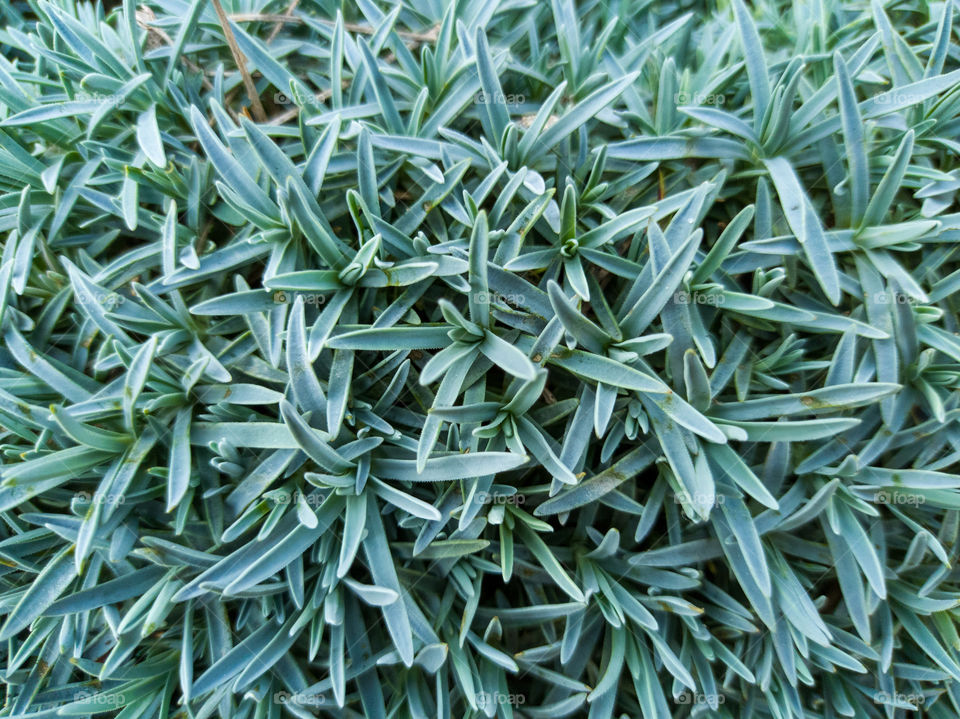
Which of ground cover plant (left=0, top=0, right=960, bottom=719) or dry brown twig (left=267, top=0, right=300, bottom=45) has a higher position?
dry brown twig (left=267, top=0, right=300, bottom=45)

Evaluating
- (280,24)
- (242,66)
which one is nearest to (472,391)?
(242,66)

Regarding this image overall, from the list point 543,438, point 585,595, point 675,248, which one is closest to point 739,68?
point 675,248

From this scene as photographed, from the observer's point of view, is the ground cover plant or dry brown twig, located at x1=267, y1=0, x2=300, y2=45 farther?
dry brown twig, located at x1=267, y1=0, x2=300, y2=45

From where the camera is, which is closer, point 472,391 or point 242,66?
→ point 472,391

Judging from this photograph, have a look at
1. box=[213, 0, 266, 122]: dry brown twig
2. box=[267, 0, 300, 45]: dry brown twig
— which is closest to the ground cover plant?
box=[213, 0, 266, 122]: dry brown twig

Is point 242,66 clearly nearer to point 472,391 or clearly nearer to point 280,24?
point 280,24

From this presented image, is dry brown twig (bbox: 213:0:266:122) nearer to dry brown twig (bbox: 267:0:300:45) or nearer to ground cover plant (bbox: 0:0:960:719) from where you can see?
ground cover plant (bbox: 0:0:960:719)

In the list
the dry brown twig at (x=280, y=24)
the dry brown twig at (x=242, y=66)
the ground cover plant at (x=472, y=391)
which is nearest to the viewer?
the ground cover plant at (x=472, y=391)

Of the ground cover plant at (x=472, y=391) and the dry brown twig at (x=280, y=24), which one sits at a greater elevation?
the dry brown twig at (x=280, y=24)

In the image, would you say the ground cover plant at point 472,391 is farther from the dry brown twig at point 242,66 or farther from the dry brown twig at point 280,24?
the dry brown twig at point 280,24

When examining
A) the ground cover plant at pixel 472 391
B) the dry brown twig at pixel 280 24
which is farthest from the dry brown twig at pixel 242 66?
the dry brown twig at pixel 280 24
